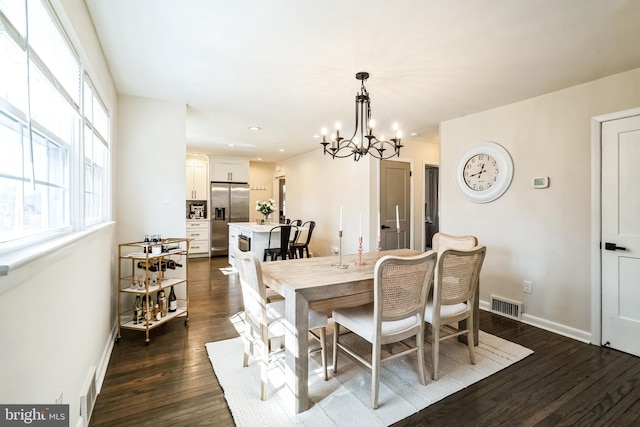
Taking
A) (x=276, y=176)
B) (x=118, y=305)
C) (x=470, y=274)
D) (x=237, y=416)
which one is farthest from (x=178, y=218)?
(x=276, y=176)

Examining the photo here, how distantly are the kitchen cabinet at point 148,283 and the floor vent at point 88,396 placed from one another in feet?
2.53

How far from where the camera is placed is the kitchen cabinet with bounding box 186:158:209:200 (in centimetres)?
705

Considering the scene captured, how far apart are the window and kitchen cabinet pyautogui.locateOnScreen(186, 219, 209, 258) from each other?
16.0 ft

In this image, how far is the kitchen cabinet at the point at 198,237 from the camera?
693 cm

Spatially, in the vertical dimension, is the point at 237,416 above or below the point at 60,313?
below

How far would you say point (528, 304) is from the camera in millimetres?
3219

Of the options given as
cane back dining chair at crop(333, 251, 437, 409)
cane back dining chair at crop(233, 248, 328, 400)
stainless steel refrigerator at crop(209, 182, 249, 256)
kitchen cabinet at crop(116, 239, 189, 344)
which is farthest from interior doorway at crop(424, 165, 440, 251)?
kitchen cabinet at crop(116, 239, 189, 344)

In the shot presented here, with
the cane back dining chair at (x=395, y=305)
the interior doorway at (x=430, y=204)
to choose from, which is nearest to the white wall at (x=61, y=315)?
the cane back dining chair at (x=395, y=305)

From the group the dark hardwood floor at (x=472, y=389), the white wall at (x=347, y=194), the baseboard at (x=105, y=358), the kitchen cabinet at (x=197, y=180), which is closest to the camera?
the dark hardwood floor at (x=472, y=389)

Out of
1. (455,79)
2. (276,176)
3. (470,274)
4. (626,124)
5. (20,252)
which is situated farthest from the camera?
(276,176)

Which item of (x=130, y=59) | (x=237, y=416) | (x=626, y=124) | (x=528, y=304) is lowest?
(x=237, y=416)

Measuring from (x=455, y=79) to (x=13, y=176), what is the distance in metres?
3.04

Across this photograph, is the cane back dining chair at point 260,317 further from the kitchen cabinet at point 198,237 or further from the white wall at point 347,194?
the kitchen cabinet at point 198,237

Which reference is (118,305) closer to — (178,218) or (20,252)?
(178,218)
